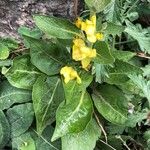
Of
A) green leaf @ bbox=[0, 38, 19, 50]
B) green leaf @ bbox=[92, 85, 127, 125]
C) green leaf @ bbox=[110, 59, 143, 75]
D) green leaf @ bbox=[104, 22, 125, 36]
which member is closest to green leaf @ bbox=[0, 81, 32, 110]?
green leaf @ bbox=[0, 38, 19, 50]

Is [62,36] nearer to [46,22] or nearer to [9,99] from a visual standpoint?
[46,22]

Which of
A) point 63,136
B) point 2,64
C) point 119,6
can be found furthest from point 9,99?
point 119,6

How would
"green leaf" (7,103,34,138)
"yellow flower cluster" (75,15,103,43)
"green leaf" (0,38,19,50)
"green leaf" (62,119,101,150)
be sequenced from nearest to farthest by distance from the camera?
1. "yellow flower cluster" (75,15,103,43)
2. "green leaf" (62,119,101,150)
3. "green leaf" (7,103,34,138)
4. "green leaf" (0,38,19,50)

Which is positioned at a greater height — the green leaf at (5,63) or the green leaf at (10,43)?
the green leaf at (10,43)

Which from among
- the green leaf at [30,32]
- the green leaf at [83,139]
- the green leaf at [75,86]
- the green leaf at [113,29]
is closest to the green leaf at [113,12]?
the green leaf at [113,29]

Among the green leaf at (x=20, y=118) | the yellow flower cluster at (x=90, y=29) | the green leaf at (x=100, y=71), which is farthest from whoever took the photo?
the green leaf at (x=20, y=118)

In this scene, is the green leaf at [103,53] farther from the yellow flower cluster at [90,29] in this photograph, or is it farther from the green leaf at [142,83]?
the green leaf at [142,83]

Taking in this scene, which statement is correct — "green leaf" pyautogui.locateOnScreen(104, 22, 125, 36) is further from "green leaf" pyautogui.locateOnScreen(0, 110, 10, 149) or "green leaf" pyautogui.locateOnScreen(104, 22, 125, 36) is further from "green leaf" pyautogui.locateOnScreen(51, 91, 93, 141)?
"green leaf" pyautogui.locateOnScreen(0, 110, 10, 149)
